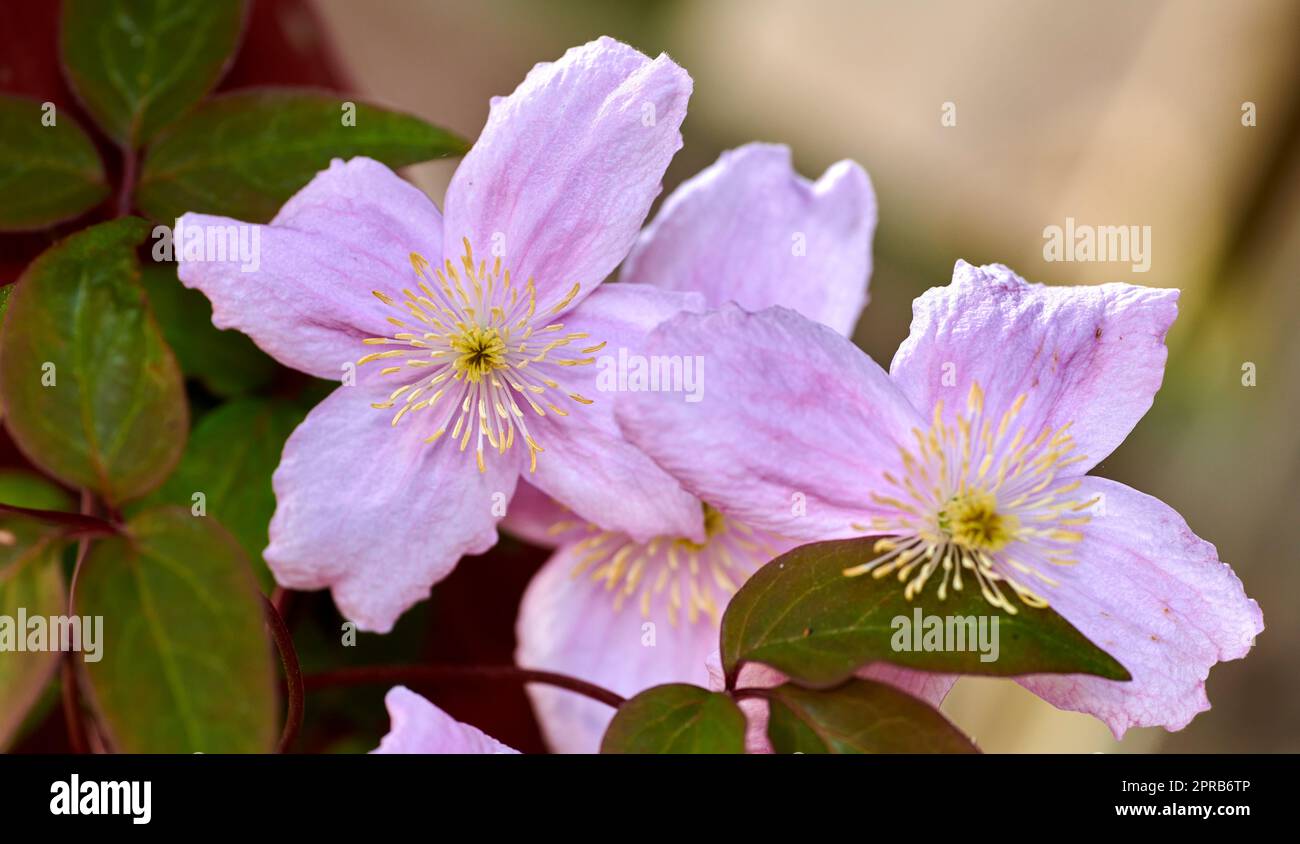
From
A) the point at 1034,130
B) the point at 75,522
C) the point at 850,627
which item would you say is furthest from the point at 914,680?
the point at 1034,130

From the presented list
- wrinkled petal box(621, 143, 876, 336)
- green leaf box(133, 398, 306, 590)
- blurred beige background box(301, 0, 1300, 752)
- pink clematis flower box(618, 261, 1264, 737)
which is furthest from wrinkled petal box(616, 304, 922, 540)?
blurred beige background box(301, 0, 1300, 752)

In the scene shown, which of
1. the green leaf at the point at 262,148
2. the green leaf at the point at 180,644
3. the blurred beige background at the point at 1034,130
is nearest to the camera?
the green leaf at the point at 180,644

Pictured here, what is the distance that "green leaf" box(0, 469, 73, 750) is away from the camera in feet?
1.08

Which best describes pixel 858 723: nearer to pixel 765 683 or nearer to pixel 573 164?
pixel 765 683

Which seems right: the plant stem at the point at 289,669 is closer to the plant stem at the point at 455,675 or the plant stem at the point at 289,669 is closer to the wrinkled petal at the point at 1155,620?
the plant stem at the point at 455,675

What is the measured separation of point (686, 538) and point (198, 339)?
220 millimetres

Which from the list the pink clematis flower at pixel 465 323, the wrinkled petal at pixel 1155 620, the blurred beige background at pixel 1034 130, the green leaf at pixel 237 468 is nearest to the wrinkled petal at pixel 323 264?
the pink clematis flower at pixel 465 323

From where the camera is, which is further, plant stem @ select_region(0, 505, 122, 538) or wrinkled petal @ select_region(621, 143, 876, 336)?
wrinkled petal @ select_region(621, 143, 876, 336)

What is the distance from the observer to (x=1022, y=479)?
351 mm

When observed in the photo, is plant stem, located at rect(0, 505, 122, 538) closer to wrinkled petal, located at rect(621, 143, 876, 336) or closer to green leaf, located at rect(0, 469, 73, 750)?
green leaf, located at rect(0, 469, 73, 750)

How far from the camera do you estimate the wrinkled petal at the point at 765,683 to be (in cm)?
34

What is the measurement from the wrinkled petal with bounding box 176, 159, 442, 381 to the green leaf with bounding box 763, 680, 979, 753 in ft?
0.55

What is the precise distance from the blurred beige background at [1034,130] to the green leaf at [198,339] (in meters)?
0.67

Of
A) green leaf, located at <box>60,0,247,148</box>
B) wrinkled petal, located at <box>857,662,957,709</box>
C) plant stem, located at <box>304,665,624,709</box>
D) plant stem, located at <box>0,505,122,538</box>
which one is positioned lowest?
wrinkled petal, located at <box>857,662,957,709</box>
